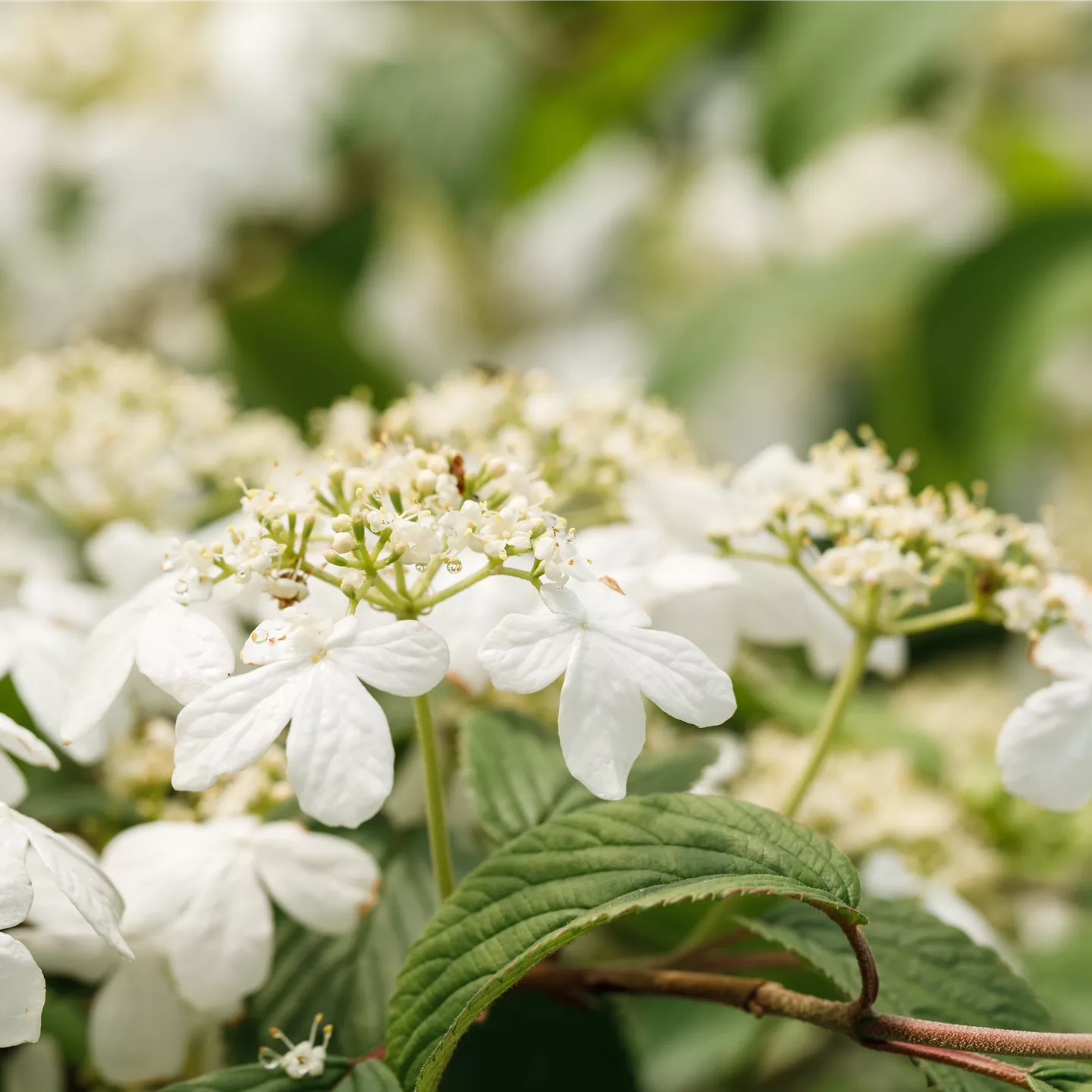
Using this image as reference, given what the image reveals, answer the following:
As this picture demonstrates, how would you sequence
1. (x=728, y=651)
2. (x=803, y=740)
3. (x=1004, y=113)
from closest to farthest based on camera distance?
(x=728, y=651) < (x=803, y=740) < (x=1004, y=113)

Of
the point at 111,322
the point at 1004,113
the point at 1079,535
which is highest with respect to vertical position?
the point at 1004,113

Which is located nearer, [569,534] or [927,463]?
[569,534]

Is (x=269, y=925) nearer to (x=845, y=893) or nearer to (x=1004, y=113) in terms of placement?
(x=845, y=893)

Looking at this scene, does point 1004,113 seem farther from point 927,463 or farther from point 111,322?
point 111,322

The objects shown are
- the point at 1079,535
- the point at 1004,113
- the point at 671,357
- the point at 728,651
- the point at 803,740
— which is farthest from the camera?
the point at 1004,113

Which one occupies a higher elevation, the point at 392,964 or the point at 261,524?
the point at 261,524

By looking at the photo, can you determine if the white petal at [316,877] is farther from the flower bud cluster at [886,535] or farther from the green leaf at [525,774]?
the flower bud cluster at [886,535]

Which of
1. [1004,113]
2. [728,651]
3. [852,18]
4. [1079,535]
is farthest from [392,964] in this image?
[1004,113]

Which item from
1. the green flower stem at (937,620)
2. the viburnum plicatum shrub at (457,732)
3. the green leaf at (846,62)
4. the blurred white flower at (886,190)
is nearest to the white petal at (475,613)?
the viburnum plicatum shrub at (457,732)
